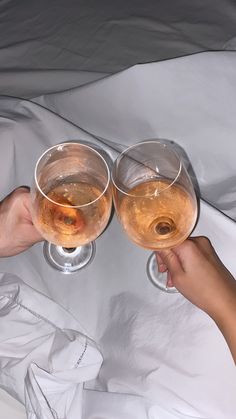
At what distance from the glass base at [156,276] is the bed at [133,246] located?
0.01 meters

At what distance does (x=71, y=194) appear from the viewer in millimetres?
806

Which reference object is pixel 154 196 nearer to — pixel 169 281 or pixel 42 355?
pixel 169 281

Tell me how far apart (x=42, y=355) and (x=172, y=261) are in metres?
0.24

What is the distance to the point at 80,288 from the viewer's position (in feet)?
2.87

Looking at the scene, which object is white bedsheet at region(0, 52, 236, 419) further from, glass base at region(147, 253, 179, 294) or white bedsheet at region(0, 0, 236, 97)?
white bedsheet at region(0, 0, 236, 97)

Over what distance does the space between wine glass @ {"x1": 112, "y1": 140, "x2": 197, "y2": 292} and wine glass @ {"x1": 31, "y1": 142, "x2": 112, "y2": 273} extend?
0.08 ft

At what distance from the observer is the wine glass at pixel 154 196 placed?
0.74 m

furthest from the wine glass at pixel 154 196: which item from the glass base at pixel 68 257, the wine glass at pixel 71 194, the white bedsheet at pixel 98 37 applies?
the white bedsheet at pixel 98 37

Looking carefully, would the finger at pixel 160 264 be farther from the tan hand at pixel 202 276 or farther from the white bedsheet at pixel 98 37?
the white bedsheet at pixel 98 37

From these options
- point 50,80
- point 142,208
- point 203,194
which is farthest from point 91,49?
point 142,208

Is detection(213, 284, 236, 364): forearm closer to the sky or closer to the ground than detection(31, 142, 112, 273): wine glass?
closer to the ground

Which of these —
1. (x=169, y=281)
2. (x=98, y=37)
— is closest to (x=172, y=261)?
(x=169, y=281)

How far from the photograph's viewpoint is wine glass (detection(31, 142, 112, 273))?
0.73m

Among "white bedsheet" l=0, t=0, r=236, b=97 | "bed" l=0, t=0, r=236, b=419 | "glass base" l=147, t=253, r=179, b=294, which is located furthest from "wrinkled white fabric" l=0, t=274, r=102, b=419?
"white bedsheet" l=0, t=0, r=236, b=97
